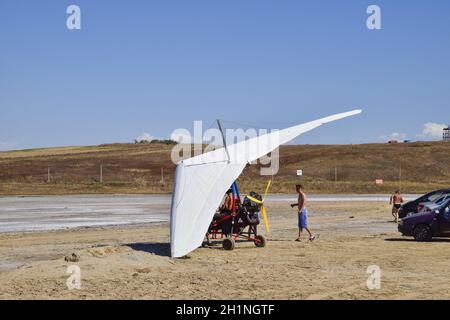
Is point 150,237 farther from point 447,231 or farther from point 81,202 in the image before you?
point 81,202

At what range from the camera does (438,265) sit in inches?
606

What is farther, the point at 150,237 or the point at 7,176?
the point at 7,176

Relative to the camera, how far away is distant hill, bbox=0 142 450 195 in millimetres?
56688

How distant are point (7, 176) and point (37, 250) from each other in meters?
52.4

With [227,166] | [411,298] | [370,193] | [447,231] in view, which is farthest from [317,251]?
[370,193]

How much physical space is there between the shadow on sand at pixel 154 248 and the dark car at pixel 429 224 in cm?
734

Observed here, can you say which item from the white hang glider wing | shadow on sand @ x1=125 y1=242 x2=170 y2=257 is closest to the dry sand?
shadow on sand @ x1=125 y1=242 x2=170 y2=257

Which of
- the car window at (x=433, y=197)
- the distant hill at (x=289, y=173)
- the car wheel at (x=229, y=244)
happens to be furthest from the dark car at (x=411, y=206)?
the distant hill at (x=289, y=173)

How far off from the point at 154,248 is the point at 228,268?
3.44 meters

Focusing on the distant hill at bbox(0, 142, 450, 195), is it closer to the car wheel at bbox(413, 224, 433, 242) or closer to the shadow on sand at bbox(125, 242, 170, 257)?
the car wheel at bbox(413, 224, 433, 242)

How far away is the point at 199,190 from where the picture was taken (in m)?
17.2
